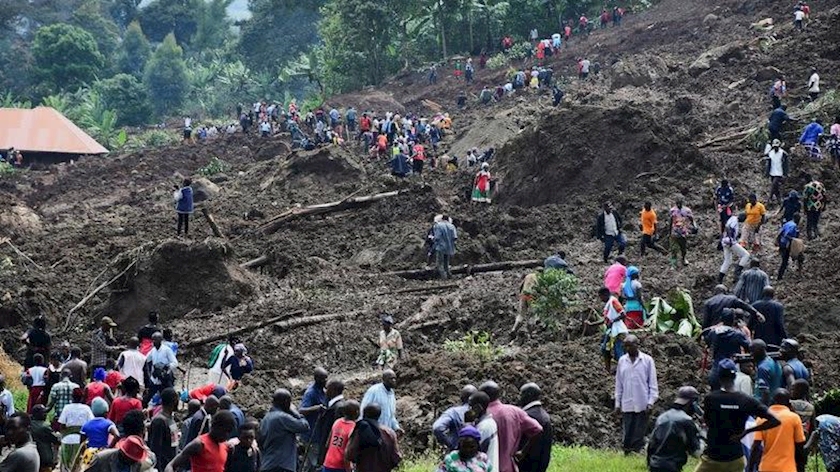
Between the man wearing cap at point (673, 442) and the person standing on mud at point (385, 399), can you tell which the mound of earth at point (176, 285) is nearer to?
the person standing on mud at point (385, 399)

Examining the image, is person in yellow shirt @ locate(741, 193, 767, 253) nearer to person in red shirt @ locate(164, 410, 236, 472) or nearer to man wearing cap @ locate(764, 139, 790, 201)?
man wearing cap @ locate(764, 139, 790, 201)

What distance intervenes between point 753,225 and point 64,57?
214ft

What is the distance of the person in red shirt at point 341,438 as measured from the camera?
11977 mm

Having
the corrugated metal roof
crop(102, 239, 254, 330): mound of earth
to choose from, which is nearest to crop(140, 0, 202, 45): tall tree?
the corrugated metal roof

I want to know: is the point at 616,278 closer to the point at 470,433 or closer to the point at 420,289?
the point at 420,289

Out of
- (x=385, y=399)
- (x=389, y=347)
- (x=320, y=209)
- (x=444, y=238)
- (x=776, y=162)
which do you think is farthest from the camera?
(x=320, y=209)

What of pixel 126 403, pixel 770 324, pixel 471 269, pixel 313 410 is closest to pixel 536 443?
pixel 313 410

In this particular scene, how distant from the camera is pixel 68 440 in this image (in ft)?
44.6

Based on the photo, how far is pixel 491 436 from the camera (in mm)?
11234

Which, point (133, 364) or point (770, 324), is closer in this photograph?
point (770, 324)

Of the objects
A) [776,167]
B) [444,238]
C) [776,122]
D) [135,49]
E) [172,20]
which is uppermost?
[172,20]

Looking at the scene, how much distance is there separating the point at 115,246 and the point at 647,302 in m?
14.5

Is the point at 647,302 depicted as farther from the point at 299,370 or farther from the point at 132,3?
the point at 132,3

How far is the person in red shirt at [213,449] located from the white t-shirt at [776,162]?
64.0 ft
